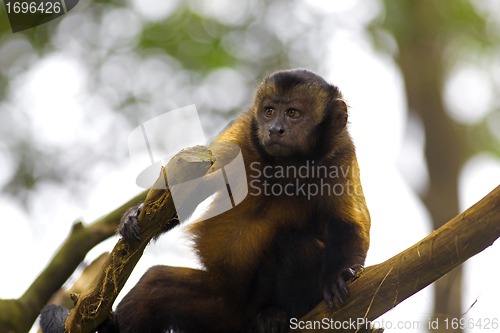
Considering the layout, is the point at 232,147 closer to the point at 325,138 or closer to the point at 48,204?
the point at 325,138

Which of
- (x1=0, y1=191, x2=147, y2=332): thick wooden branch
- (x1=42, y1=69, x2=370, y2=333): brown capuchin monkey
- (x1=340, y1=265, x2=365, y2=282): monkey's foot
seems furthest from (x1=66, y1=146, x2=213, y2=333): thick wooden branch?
(x1=0, y1=191, x2=147, y2=332): thick wooden branch

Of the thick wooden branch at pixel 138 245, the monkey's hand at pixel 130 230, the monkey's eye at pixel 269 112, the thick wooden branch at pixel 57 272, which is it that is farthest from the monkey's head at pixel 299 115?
the thick wooden branch at pixel 57 272

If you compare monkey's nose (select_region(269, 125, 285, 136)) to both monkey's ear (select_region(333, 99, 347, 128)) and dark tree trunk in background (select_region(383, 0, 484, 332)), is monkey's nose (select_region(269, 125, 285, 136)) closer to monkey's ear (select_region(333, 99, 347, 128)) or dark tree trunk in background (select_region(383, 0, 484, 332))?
monkey's ear (select_region(333, 99, 347, 128))

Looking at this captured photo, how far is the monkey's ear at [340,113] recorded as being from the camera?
165 inches

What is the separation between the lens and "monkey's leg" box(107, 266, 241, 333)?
3.76 meters

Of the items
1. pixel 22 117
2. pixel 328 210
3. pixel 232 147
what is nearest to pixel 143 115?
pixel 22 117

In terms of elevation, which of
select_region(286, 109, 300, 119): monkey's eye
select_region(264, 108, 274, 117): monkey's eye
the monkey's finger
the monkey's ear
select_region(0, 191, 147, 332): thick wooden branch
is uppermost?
select_region(264, 108, 274, 117): monkey's eye

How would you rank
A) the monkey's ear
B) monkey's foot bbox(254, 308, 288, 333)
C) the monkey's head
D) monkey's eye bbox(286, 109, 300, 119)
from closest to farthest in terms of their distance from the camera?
1. monkey's foot bbox(254, 308, 288, 333)
2. the monkey's head
3. monkey's eye bbox(286, 109, 300, 119)
4. the monkey's ear

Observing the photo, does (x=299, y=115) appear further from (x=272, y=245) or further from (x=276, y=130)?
(x=272, y=245)

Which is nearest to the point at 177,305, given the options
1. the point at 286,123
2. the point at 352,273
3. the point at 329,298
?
the point at 329,298

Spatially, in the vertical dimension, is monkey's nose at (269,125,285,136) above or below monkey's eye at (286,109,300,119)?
below

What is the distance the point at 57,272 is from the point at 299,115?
130 inches

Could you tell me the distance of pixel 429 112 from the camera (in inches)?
327

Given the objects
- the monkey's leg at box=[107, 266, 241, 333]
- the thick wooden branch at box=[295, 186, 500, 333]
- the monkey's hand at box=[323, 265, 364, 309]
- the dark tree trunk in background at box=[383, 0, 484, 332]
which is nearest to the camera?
the thick wooden branch at box=[295, 186, 500, 333]
